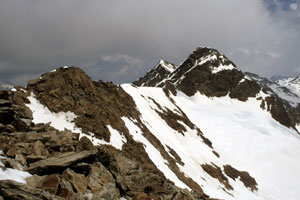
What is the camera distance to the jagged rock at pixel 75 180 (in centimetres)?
1092

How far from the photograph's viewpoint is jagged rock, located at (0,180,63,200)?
8.00 metres

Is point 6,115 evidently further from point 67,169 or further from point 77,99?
point 77,99

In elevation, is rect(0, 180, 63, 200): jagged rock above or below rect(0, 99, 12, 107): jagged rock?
below

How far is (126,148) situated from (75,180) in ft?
46.9

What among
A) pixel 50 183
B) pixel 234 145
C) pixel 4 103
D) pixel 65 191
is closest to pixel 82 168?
pixel 65 191

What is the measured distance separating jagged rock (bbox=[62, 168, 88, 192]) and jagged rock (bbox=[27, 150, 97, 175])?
17.1 inches

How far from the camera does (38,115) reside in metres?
22.8

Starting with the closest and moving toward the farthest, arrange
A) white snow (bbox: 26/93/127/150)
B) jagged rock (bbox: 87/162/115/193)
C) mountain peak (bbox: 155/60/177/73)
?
1. jagged rock (bbox: 87/162/115/193)
2. white snow (bbox: 26/93/127/150)
3. mountain peak (bbox: 155/60/177/73)

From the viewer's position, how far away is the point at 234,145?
205ft

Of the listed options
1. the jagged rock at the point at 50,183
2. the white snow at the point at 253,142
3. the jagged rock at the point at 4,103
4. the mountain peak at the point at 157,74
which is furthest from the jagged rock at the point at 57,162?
the mountain peak at the point at 157,74

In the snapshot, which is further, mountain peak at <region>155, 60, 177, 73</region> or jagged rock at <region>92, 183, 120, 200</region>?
mountain peak at <region>155, 60, 177, 73</region>

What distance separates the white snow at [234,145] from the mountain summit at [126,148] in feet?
0.95

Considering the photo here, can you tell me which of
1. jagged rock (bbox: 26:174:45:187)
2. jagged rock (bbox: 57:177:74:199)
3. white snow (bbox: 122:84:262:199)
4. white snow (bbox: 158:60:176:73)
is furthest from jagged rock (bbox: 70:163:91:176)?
white snow (bbox: 158:60:176:73)

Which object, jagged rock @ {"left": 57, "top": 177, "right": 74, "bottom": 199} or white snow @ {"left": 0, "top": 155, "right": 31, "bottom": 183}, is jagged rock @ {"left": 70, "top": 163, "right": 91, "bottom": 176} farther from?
white snow @ {"left": 0, "top": 155, "right": 31, "bottom": 183}
